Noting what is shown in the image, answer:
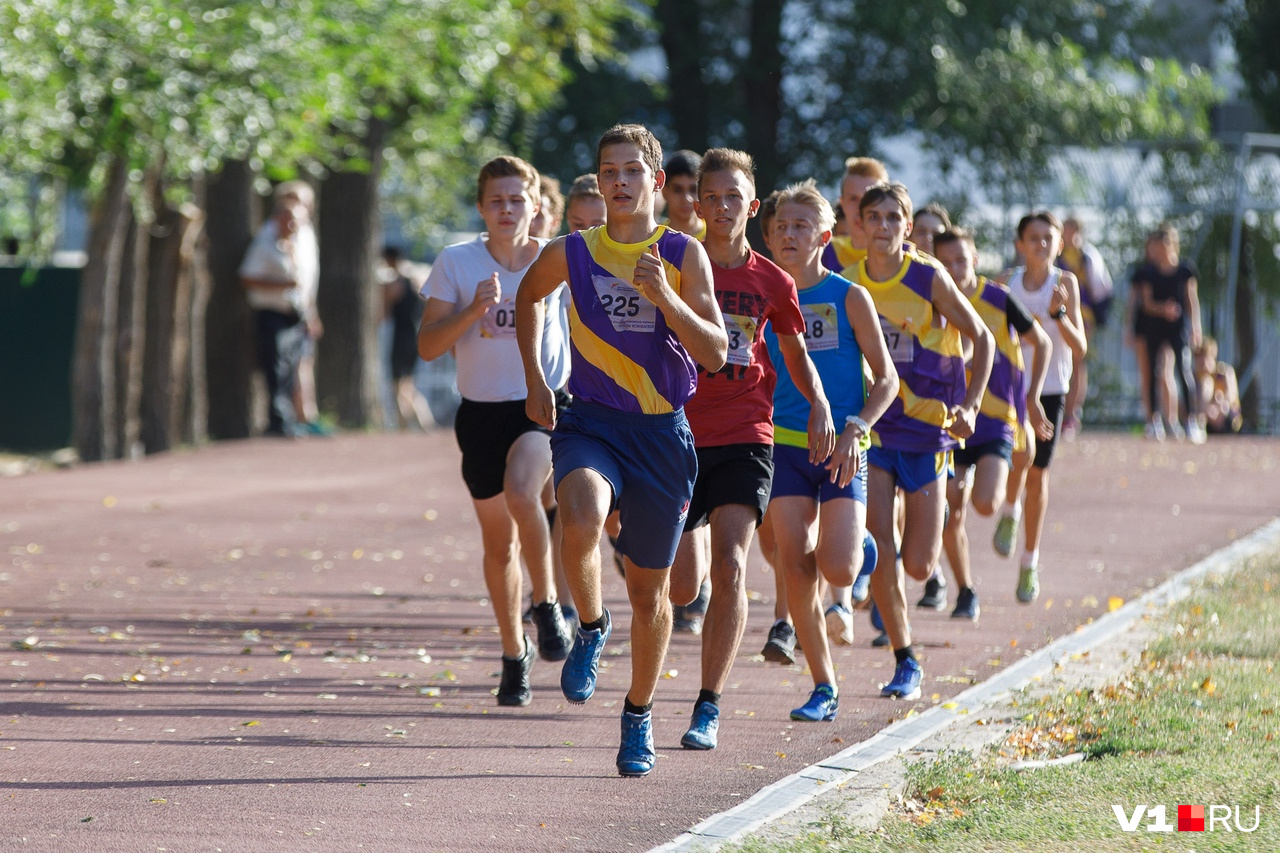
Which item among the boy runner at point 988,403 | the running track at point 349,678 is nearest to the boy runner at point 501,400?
the running track at point 349,678

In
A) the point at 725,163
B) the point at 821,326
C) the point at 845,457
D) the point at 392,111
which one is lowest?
the point at 845,457

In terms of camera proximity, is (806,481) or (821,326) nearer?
A: (806,481)

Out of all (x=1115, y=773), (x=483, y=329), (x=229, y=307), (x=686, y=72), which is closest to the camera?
(x=1115, y=773)

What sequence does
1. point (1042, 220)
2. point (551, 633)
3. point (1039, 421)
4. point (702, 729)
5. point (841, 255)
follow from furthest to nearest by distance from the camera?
point (1042, 220)
point (1039, 421)
point (841, 255)
point (551, 633)
point (702, 729)

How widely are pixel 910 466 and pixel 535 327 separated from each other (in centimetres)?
222

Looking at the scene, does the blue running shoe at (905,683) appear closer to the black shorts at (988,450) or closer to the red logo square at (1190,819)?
the red logo square at (1190,819)

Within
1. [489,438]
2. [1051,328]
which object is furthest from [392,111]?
[489,438]

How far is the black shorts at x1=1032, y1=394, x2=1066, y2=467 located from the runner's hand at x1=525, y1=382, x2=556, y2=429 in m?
4.49

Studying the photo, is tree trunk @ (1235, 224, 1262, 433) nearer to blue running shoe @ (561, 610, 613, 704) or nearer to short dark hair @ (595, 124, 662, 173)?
blue running shoe @ (561, 610, 613, 704)

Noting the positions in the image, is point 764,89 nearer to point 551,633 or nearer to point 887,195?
point 887,195

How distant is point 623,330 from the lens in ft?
18.4

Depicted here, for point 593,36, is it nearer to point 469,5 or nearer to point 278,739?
point 469,5

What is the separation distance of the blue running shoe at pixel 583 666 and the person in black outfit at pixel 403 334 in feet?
49.5

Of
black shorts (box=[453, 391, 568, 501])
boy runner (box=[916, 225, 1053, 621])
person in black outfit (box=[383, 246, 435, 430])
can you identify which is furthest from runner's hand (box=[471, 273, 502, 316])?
person in black outfit (box=[383, 246, 435, 430])
